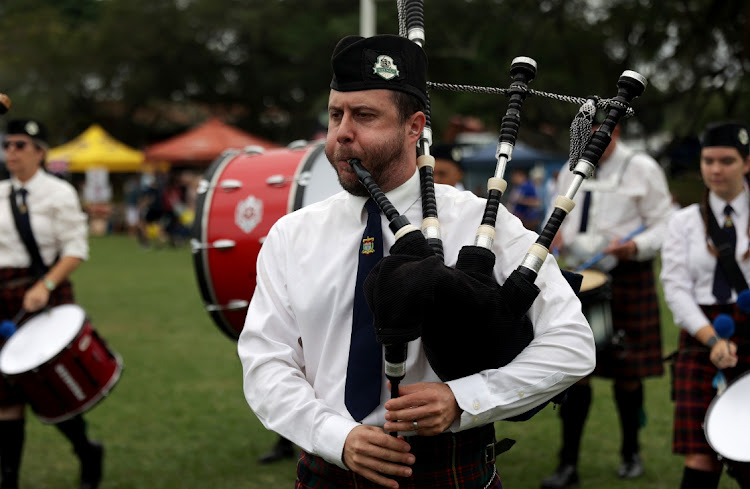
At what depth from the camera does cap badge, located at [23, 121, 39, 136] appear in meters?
4.36

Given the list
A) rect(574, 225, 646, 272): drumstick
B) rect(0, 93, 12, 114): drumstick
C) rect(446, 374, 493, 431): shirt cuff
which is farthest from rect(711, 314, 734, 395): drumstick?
rect(0, 93, 12, 114): drumstick

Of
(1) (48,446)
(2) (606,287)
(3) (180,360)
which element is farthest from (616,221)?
(3) (180,360)

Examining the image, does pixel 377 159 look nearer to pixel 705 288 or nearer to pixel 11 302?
pixel 705 288

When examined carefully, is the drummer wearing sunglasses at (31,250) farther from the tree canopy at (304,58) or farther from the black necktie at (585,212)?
the tree canopy at (304,58)

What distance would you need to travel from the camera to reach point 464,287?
1.73 meters

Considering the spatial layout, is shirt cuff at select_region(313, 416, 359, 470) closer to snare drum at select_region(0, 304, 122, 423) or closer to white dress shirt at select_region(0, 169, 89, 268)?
snare drum at select_region(0, 304, 122, 423)

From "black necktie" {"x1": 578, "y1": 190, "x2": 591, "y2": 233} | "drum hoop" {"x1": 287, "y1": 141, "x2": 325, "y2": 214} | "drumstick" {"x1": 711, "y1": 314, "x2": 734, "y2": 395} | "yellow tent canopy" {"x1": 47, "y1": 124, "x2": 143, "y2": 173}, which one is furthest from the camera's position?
"yellow tent canopy" {"x1": 47, "y1": 124, "x2": 143, "y2": 173}

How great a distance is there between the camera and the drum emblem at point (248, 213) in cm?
394

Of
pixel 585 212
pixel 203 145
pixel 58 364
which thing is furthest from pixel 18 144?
pixel 203 145

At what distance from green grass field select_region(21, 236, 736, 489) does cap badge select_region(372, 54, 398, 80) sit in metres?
2.94

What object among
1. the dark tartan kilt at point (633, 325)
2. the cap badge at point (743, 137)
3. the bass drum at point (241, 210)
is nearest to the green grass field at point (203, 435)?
the dark tartan kilt at point (633, 325)

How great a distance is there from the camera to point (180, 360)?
7.29 metres

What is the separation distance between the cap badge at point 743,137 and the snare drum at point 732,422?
35.5 inches

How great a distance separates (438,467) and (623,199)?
9.51 feet
